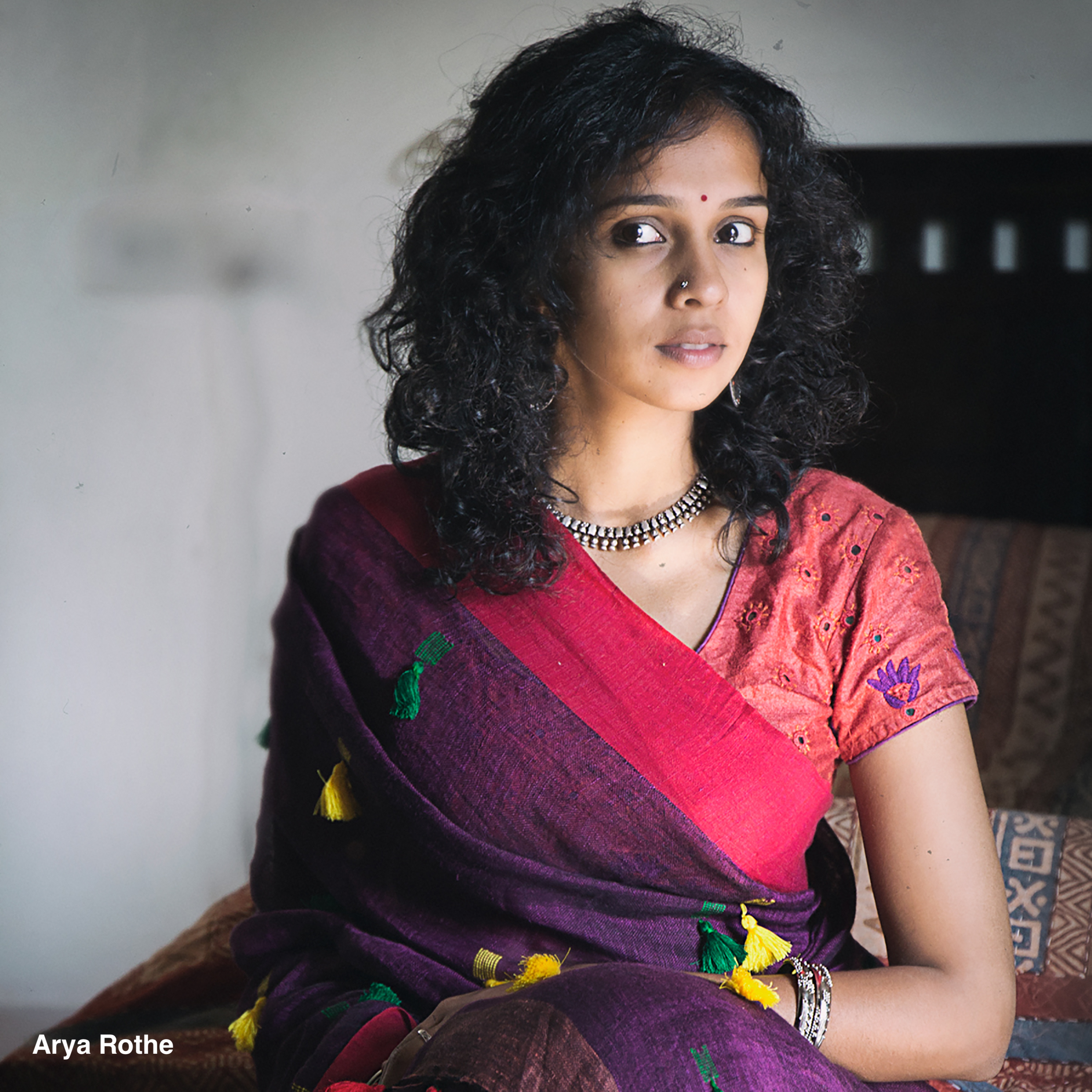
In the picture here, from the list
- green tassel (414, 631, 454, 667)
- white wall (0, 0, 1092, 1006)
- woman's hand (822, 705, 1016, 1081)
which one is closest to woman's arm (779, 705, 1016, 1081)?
woman's hand (822, 705, 1016, 1081)

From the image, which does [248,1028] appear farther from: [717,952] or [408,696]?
[717,952]

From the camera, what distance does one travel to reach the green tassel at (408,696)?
0.99 metres

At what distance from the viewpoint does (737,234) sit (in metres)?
0.97

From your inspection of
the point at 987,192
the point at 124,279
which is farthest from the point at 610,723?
the point at 987,192

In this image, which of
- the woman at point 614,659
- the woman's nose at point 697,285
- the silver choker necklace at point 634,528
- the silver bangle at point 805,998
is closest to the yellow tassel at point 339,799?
the woman at point 614,659

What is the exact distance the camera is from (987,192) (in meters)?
1.67

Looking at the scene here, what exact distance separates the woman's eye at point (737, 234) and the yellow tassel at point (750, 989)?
623 mm

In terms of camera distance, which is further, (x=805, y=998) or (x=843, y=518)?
(x=843, y=518)

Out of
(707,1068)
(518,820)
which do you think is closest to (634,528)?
(518,820)

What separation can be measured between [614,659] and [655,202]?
0.40 m

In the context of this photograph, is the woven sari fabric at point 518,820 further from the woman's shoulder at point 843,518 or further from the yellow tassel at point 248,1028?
the woman's shoulder at point 843,518

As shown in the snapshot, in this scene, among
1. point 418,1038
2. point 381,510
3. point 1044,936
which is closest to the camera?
point 418,1038

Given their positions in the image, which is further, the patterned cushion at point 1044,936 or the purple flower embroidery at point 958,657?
the patterned cushion at point 1044,936

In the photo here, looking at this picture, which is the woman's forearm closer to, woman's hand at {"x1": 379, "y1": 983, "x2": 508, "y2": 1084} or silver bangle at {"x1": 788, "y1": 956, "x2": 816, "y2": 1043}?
silver bangle at {"x1": 788, "y1": 956, "x2": 816, "y2": 1043}
